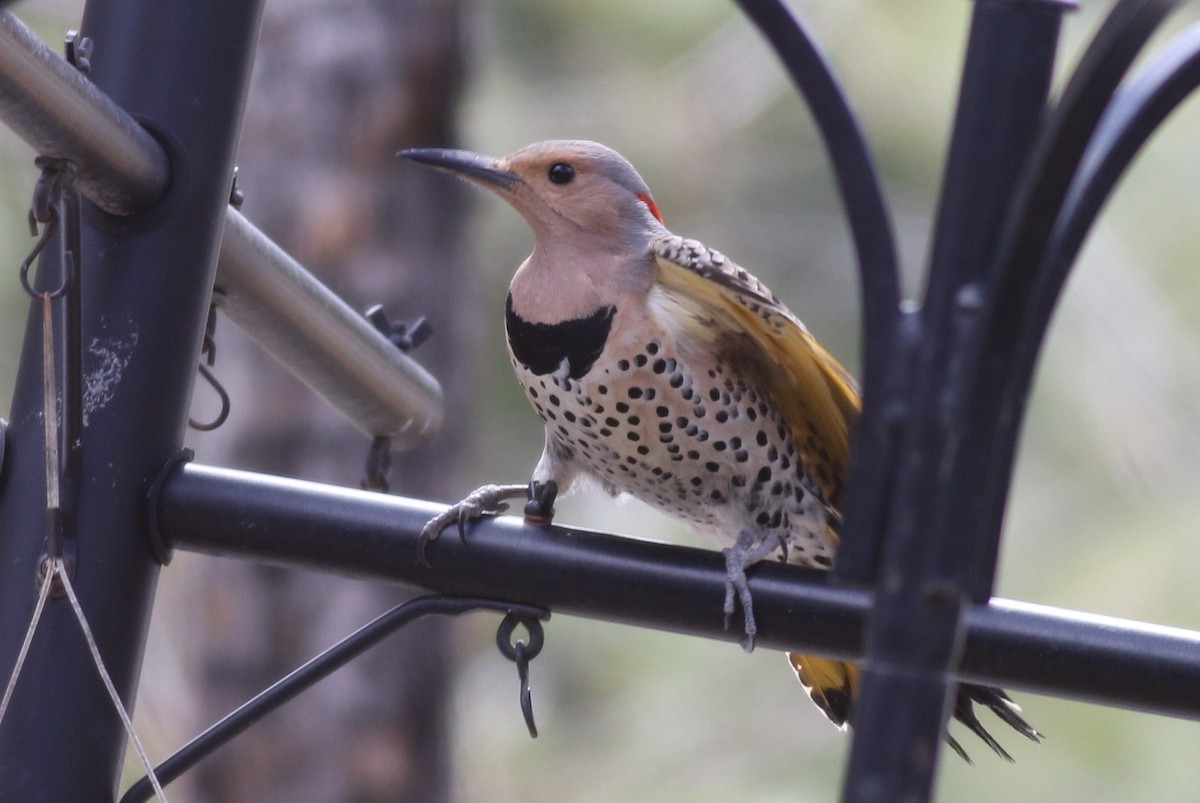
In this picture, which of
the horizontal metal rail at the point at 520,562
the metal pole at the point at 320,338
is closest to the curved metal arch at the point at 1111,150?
the horizontal metal rail at the point at 520,562

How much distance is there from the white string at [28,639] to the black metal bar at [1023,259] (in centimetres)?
80

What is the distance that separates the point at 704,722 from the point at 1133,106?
6447 millimetres

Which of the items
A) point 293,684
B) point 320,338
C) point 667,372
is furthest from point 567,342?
point 293,684

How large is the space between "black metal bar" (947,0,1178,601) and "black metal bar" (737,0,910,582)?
0.19 feet

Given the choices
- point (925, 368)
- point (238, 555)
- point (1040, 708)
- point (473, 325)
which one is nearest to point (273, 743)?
point (473, 325)

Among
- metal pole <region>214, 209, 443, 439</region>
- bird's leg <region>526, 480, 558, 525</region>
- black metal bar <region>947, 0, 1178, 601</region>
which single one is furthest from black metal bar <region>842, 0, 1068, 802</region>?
metal pole <region>214, 209, 443, 439</region>

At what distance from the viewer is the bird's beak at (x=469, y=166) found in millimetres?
2105

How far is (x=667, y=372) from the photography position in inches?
83.2

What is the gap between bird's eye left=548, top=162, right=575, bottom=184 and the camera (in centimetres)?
234

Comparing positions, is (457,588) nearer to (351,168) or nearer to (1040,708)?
(351,168)

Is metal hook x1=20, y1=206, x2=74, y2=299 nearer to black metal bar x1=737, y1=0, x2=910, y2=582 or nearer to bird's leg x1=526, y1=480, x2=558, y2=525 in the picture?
bird's leg x1=526, y1=480, x2=558, y2=525

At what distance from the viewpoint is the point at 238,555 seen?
142 cm

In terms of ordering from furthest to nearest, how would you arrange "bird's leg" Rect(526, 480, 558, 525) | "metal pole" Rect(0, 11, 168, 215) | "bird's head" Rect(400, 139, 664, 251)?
"bird's head" Rect(400, 139, 664, 251) → "bird's leg" Rect(526, 480, 558, 525) → "metal pole" Rect(0, 11, 168, 215)

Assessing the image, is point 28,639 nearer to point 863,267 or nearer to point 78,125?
point 78,125
